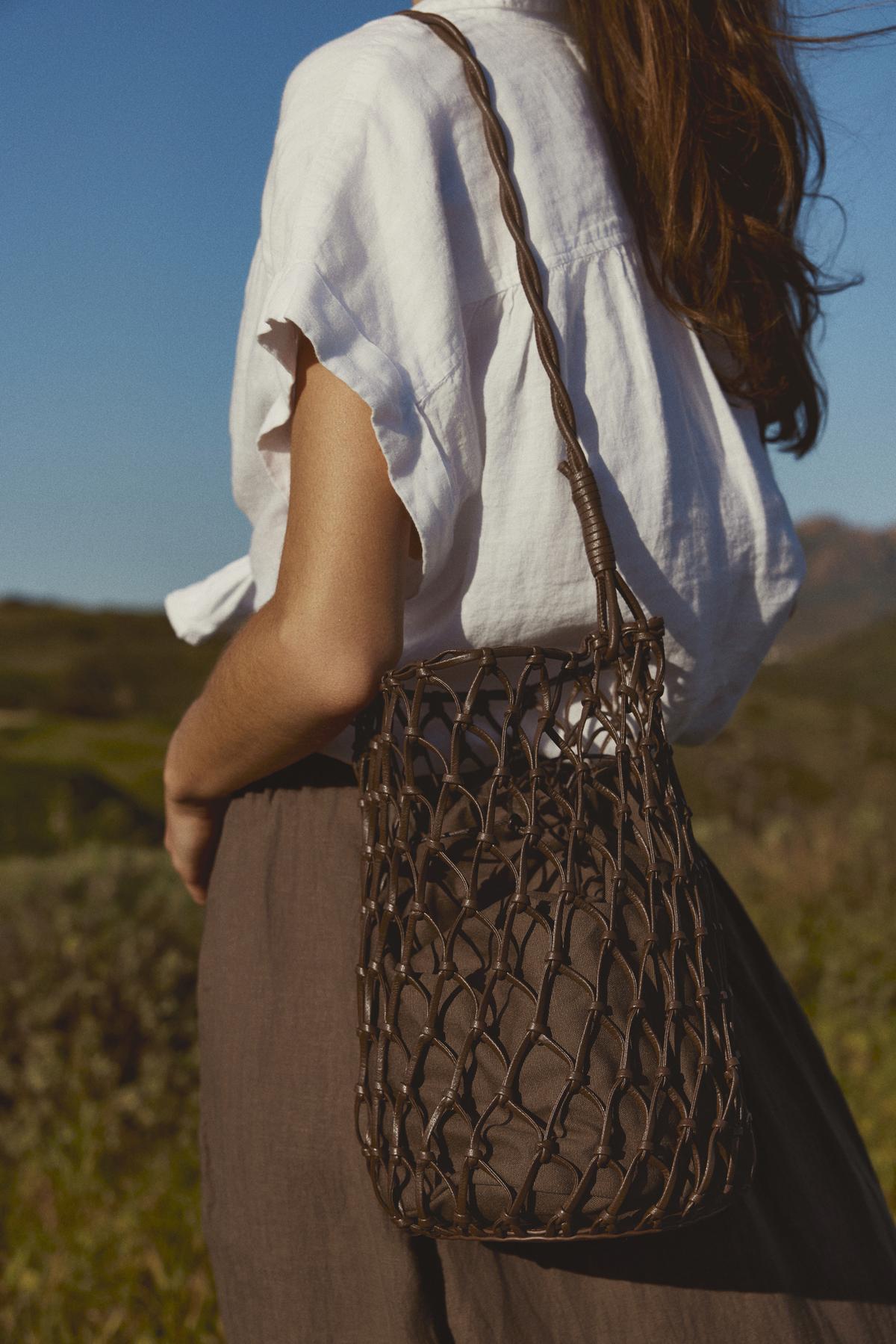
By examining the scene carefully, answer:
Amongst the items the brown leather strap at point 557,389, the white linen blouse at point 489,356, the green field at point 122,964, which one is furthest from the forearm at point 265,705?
the green field at point 122,964

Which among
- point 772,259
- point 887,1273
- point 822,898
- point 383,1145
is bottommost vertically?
point 822,898

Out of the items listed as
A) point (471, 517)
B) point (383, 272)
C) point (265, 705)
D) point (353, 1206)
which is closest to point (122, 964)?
point (353, 1206)

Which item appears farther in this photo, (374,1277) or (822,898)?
(822,898)

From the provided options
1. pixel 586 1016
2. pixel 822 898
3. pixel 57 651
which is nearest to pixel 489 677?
pixel 586 1016

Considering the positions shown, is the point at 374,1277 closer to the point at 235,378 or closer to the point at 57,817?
the point at 235,378

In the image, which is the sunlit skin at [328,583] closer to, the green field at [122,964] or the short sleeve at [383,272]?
the short sleeve at [383,272]

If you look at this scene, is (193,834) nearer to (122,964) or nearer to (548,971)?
(548,971)

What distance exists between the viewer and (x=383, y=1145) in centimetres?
96

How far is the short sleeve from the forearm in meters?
0.14

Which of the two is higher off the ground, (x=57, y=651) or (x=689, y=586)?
(x=689, y=586)

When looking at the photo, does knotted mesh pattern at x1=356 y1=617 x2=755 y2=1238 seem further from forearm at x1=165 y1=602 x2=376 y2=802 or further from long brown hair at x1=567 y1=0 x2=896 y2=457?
long brown hair at x1=567 y1=0 x2=896 y2=457

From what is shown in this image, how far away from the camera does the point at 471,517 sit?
110cm

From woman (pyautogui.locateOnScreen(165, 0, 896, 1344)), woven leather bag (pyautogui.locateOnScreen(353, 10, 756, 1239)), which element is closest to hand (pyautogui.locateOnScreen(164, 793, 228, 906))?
woman (pyautogui.locateOnScreen(165, 0, 896, 1344))

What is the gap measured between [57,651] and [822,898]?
3935 millimetres
